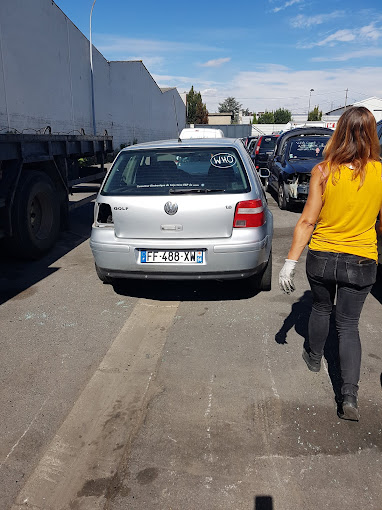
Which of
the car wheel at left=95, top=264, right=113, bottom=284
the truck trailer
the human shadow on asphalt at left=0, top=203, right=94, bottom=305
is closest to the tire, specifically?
the car wheel at left=95, top=264, right=113, bottom=284

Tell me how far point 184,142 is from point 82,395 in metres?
2.82

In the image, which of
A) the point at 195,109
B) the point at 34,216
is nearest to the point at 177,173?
the point at 34,216

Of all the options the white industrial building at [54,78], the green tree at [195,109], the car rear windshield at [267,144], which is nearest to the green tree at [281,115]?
the green tree at [195,109]

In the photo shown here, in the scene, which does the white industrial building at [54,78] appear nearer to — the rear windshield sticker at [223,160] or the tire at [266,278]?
the rear windshield sticker at [223,160]

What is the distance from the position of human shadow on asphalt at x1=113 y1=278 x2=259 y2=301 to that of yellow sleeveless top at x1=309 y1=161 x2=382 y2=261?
2.14 metres

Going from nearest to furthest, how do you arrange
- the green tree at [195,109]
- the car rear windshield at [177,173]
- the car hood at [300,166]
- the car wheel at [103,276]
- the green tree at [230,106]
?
the car rear windshield at [177,173] → the car wheel at [103,276] → the car hood at [300,166] → the green tree at [195,109] → the green tree at [230,106]

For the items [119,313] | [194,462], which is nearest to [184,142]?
[119,313]

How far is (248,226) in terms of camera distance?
4047 mm

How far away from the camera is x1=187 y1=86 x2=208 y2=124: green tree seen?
78.1 metres

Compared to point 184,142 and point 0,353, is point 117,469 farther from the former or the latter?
point 184,142

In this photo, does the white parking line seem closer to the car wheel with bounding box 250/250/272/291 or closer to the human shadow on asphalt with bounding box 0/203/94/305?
the car wheel with bounding box 250/250/272/291

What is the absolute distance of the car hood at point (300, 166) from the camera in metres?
9.34

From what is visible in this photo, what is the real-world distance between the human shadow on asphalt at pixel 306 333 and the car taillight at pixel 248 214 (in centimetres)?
99

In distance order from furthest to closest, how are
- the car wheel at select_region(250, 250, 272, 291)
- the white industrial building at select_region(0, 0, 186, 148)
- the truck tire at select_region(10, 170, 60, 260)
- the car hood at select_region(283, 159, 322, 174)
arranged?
the white industrial building at select_region(0, 0, 186, 148)
the car hood at select_region(283, 159, 322, 174)
the truck tire at select_region(10, 170, 60, 260)
the car wheel at select_region(250, 250, 272, 291)
